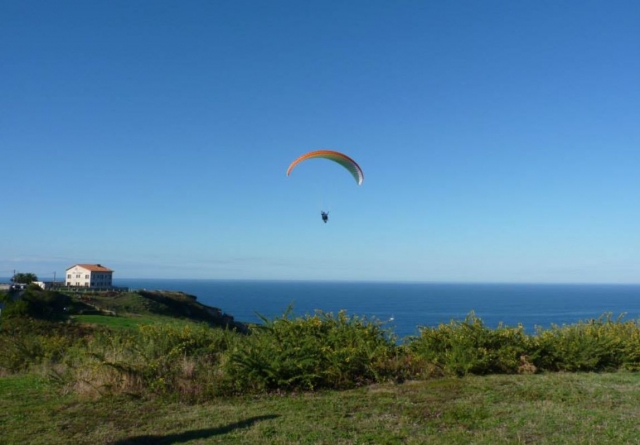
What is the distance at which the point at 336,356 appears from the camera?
11688 mm

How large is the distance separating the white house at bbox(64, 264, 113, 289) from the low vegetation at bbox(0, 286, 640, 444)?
88508 mm

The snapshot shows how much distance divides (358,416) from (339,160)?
37.6 feet

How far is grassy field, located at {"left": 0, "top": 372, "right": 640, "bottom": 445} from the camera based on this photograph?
24.8 ft

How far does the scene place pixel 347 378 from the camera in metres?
11.6

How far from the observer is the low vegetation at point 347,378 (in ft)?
26.5

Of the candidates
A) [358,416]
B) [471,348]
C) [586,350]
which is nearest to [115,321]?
[471,348]

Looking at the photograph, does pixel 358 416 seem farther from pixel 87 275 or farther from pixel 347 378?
pixel 87 275

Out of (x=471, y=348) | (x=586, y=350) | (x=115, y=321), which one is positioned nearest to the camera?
(x=471, y=348)

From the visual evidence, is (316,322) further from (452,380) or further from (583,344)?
(583,344)

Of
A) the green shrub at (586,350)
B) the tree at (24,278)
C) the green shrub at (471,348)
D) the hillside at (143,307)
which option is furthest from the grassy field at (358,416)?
the tree at (24,278)

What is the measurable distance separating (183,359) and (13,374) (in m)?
5.84

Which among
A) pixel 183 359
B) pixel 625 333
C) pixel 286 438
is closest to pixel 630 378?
pixel 625 333

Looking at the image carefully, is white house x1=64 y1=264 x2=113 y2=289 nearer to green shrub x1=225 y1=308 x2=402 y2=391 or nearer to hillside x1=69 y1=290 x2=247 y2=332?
hillside x1=69 y1=290 x2=247 y2=332

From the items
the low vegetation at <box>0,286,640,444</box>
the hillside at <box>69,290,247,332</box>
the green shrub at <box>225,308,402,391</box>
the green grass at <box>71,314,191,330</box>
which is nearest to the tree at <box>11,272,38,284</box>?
the hillside at <box>69,290,247,332</box>
